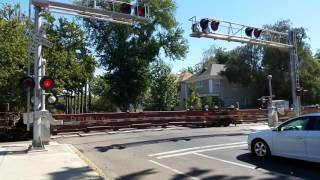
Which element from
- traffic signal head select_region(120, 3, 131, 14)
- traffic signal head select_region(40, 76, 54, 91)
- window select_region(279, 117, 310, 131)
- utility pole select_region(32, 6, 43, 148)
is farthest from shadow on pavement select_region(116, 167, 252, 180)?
traffic signal head select_region(120, 3, 131, 14)

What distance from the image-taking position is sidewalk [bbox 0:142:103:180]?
10.4 meters

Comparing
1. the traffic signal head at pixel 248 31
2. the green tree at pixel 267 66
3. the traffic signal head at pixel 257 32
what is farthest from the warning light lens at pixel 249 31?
the green tree at pixel 267 66

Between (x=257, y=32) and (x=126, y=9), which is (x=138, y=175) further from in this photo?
(x=257, y=32)

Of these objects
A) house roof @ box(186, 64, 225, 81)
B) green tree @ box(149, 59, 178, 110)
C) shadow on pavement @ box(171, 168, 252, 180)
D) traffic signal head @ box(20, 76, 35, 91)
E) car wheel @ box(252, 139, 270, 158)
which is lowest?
shadow on pavement @ box(171, 168, 252, 180)

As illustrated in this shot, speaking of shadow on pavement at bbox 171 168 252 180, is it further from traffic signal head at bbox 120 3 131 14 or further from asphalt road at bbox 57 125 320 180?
traffic signal head at bbox 120 3 131 14

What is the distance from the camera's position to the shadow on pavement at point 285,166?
10.5 m

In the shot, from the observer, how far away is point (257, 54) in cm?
6888

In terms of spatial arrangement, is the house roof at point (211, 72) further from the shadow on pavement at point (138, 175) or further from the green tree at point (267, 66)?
the shadow on pavement at point (138, 175)

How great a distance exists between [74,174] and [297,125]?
5.82m

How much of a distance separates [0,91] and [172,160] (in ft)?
66.2

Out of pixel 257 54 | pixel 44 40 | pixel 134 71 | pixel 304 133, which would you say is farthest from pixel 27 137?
pixel 257 54

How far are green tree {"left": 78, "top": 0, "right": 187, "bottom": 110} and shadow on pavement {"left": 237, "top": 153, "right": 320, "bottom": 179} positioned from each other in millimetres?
42174

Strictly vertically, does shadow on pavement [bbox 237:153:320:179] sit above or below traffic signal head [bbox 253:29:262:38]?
below

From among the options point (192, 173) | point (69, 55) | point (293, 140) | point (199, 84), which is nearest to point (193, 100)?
point (199, 84)
